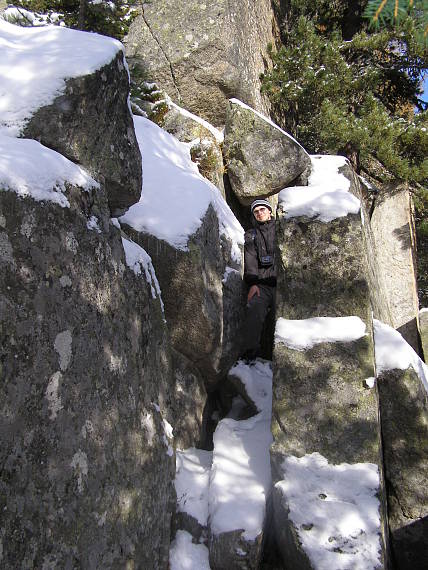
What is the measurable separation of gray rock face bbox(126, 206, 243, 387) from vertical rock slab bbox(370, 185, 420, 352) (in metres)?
3.65

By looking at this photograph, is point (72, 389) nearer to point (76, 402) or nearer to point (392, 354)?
point (76, 402)

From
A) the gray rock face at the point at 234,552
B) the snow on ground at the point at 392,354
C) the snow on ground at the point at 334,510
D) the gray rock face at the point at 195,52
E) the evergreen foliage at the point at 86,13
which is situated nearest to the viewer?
the snow on ground at the point at 334,510

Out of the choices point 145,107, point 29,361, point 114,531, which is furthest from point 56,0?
point 114,531

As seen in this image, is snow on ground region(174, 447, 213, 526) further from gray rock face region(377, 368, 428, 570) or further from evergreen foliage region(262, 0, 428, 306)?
evergreen foliage region(262, 0, 428, 306)

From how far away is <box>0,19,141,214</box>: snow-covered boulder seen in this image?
3193mm

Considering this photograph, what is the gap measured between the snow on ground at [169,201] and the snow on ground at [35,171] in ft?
5.00

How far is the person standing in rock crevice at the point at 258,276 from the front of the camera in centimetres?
573

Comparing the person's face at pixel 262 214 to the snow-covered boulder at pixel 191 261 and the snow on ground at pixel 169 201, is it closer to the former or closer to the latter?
the snow on ground at pixel 169 201

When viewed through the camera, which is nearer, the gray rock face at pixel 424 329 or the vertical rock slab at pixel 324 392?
the vertical rock slab at pixel 324 392

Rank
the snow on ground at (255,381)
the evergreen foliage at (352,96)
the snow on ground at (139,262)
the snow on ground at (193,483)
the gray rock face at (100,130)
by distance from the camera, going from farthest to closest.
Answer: the evergreen foliage at (352,96), the snow on ground at (255,381), the snow on ground at (193,483), the snow on ground at (139,262), the gray rock face at (100,130)

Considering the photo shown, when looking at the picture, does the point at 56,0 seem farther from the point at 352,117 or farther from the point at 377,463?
the point at 377,463

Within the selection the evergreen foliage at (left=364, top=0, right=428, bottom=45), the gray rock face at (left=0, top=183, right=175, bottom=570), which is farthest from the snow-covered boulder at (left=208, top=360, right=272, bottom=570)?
the evergreen foliage at (left=364, top=0, right=428, bottom=45)

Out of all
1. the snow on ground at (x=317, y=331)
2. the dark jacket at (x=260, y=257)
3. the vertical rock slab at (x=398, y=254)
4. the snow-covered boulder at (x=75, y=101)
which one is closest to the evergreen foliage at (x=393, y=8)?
the snow-covered boulder at (x=75, y=101)

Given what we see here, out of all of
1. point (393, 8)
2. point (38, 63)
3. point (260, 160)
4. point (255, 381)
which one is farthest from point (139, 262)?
point (260, 160)
